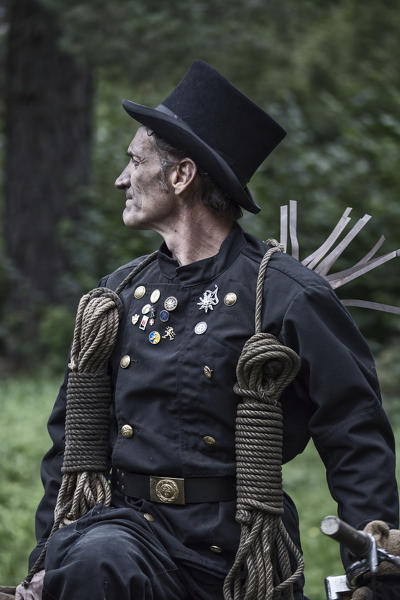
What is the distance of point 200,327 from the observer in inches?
108

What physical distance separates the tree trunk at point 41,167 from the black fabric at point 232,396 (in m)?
7.13

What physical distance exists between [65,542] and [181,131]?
1.23 meters

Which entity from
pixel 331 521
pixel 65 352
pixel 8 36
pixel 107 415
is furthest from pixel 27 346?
pixel 331 521

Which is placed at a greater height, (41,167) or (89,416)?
(41,167)

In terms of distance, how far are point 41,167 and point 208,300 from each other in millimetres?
7499

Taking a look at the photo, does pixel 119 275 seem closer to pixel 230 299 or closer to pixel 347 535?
pixel 230 299

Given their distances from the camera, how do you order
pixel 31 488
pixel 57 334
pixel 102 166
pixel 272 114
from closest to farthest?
pixel 31 488 < pixel 57 334 < pixel 272 114 < pixel 102 166

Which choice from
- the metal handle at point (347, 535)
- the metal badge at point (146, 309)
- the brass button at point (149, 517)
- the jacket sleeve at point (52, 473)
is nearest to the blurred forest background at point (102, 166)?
the jacket sleeve at point (52, 473)

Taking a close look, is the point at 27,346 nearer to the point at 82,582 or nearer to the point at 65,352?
the point at 65,352

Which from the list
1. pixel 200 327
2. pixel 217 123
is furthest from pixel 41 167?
pixel 200 327

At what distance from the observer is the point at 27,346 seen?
9883mm

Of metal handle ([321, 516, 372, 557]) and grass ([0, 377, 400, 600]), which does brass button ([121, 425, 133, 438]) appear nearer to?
metal handle ([321, 516, 372, 557])

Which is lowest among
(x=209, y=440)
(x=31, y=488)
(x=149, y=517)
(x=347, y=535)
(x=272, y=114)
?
(x=347, y=535)

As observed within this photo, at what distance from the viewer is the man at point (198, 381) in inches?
99.6
